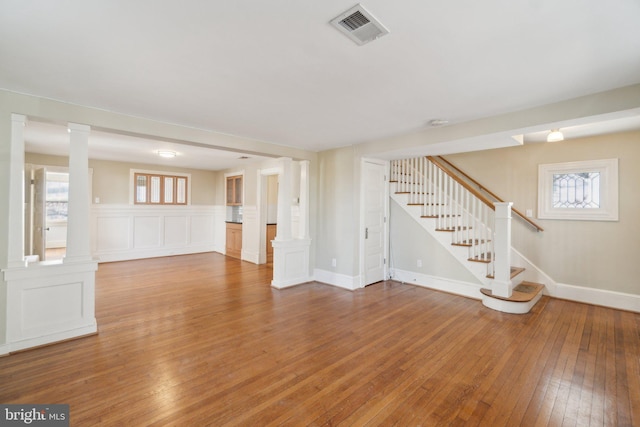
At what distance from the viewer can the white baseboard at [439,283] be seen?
4.40 meters

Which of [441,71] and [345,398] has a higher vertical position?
[441,71]

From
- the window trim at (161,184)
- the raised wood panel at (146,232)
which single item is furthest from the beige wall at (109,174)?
the raised wood panel at (146,232)

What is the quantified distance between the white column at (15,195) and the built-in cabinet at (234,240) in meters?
4.94

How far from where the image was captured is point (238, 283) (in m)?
5.14

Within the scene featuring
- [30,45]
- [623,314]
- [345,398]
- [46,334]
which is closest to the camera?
[30,45]

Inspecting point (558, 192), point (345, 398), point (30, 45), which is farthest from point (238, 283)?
point (558, 192)

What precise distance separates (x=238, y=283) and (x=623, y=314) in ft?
18.9

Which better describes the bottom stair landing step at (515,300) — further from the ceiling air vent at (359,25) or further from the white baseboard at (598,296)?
the ceiling air vent at (359,25)

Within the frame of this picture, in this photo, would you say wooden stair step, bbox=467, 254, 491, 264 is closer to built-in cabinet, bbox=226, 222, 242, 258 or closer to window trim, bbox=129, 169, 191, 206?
built-in cabinet, bbox=226, 222, 242, 258

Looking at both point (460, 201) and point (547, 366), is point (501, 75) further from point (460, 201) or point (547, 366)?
point (460, 201)

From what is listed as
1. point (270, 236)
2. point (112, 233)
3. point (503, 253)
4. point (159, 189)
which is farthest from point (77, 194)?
point (503, 253)

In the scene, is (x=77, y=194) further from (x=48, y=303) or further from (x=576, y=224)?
(x=576, y=224)

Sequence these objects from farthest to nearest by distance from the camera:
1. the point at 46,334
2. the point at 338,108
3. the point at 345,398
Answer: the point at 338,108 → the point at 46,334 → the point at 345,398

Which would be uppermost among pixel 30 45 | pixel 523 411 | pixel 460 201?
pixel 30 45
